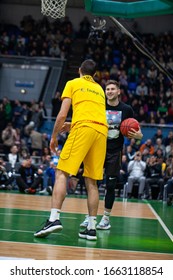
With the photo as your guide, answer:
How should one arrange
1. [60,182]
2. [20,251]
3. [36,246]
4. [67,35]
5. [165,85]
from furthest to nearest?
[67,35] → [165,85] → [60,182] → [36,246] → [20,251]

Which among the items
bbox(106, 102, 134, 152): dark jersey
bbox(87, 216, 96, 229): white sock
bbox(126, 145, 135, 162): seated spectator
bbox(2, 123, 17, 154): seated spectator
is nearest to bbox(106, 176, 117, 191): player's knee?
bbox(106, 102, 134, 152): dark jersey

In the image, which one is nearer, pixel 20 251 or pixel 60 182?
pixel 20 251

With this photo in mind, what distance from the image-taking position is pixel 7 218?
9945 mm

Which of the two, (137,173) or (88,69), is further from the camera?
(137,173)

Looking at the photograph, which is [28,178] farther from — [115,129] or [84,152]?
[84,152]

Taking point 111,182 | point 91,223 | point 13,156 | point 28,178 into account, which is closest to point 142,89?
point 13,156

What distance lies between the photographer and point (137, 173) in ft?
65.6

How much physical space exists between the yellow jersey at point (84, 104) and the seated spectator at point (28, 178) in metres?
11.1

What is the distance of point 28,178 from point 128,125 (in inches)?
444

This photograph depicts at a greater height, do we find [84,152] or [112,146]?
[84,152]

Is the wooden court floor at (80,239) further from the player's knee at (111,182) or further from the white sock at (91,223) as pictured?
the player's knee at (111,182)

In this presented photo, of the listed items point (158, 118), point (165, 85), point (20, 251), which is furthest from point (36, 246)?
point (165, 85)
